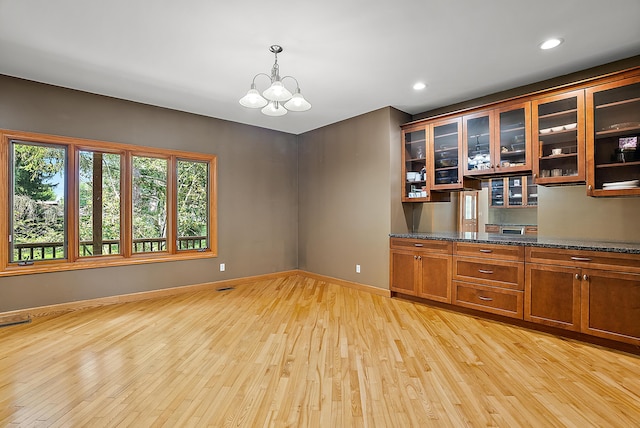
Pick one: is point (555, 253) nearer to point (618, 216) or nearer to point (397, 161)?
point (618, 216)

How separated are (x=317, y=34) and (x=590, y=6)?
205 cm

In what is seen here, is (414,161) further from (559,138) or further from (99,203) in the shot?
(99,203)

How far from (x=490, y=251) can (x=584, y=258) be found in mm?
813

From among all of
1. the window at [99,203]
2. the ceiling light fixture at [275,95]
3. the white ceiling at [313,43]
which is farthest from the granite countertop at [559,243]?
the window at [99,203]

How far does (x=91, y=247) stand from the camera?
4.21 m

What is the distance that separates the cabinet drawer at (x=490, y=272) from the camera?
11.0 feet

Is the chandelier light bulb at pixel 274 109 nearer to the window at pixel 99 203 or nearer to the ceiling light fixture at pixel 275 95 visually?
the ceiling light fixture at pixel 275 95

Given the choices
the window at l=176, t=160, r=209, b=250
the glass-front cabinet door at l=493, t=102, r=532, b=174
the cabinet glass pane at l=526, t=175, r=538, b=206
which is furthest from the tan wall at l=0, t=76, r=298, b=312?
the cabinet glass pane at l=526, t=175, r=538, b=206

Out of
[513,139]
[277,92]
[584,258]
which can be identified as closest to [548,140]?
[513,139]

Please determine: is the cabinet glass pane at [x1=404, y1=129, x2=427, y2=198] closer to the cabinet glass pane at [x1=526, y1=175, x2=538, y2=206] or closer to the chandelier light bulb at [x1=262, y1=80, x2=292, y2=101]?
the cabinet glass pane at [x1=526, y1=175, x2=538, y2=206]

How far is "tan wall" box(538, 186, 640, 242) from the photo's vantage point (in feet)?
10.4

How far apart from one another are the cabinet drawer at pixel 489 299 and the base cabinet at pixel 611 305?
544 millimetres

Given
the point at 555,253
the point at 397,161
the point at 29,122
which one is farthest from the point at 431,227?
the point at 29,122

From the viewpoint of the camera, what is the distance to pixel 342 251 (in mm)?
5250
